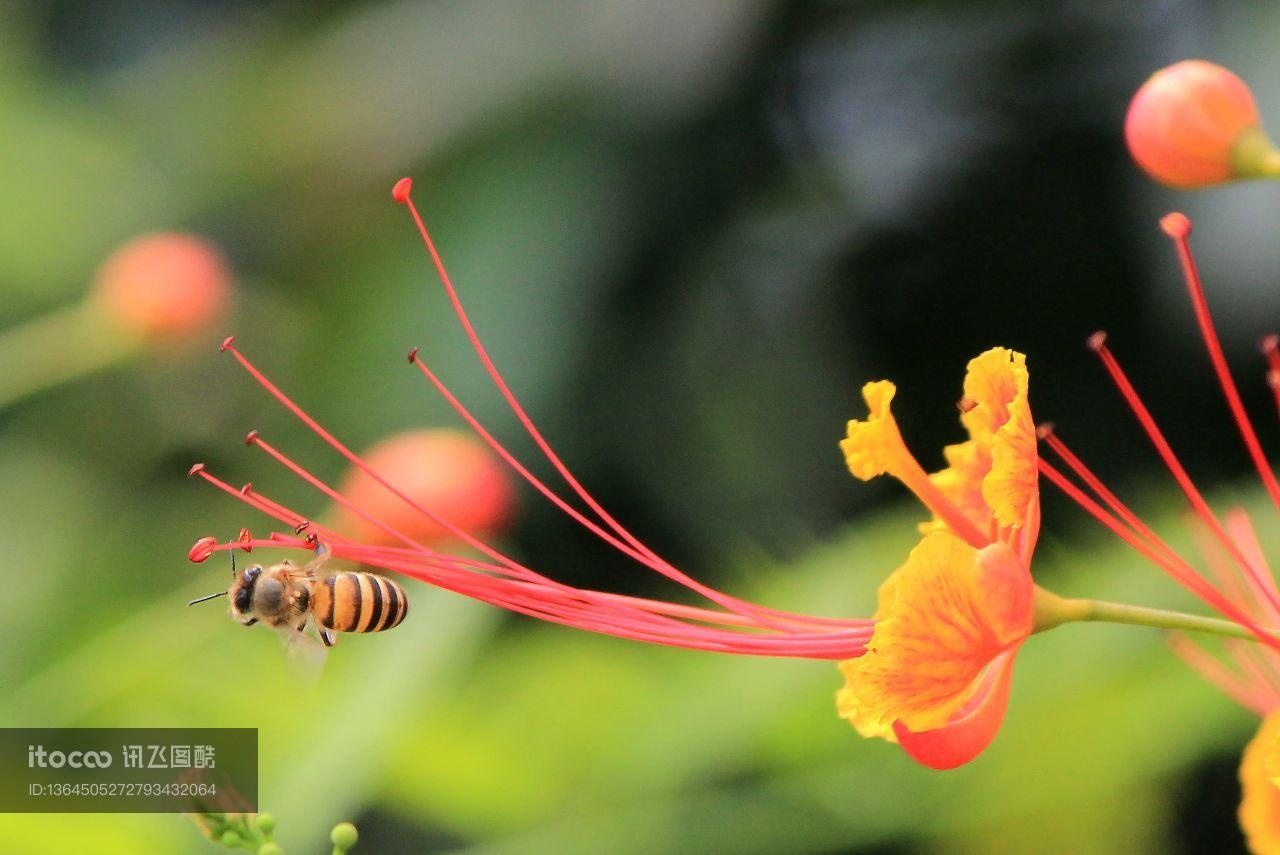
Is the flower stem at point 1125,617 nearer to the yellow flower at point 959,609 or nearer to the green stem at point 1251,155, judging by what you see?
the yellow flower at point 959,609

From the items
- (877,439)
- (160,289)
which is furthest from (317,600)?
(160,289)

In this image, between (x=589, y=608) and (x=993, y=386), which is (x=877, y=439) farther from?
(x=589, y=608)

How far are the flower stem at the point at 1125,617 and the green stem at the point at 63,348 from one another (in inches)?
72.1

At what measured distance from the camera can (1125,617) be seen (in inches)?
30.5

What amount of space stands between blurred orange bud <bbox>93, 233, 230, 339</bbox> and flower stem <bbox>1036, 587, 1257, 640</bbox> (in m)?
1.80

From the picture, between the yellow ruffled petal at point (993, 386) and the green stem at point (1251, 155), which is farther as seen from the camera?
the green stem at point (1251, 155)

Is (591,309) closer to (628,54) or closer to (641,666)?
(628,54)

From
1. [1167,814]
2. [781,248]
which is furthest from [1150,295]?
[1167,814]

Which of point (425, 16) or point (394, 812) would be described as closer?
point (394, 812)

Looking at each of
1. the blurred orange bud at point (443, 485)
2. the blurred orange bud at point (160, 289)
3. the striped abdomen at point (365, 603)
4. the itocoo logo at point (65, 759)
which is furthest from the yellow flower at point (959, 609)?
the blurred orange bud at point (160, 289)

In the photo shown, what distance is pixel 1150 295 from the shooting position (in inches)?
98.0

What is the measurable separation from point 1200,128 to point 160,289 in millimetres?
1744

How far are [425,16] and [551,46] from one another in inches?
9.8

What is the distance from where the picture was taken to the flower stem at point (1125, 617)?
739mm
